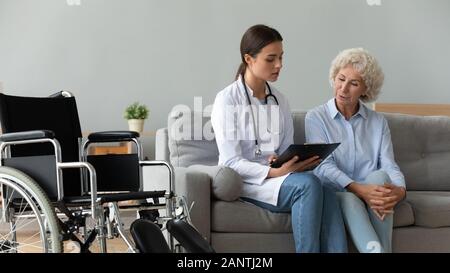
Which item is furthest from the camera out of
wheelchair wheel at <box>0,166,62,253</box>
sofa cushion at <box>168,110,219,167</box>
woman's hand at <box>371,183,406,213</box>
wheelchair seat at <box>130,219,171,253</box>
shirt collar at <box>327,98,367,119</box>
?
sofa cushion at <box>168,110,219,167</box>

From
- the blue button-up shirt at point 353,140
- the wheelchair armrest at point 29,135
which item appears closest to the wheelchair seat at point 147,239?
the wheelchair armrest at point 29,135

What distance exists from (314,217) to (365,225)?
18 centimetres

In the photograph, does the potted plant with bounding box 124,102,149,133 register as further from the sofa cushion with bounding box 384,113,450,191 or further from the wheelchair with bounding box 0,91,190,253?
the sofa cushion with bounding box 384,113,450,191

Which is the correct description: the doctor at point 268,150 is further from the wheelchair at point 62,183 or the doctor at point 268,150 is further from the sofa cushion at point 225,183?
the wheelchair at point 62,183

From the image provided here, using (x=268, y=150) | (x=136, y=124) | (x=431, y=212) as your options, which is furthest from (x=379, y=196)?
(x=136, y=124)

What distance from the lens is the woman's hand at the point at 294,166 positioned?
7.23 ft

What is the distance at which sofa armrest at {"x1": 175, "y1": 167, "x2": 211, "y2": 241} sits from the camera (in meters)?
2.26

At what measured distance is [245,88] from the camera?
2436 mm

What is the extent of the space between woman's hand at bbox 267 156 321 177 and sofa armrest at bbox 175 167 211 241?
26 cm

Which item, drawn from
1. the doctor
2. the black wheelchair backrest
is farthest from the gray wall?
the doctor

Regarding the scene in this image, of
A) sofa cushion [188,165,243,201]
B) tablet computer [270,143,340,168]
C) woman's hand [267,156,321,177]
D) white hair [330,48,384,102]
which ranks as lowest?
sofa cushion [188,165,243,201]
